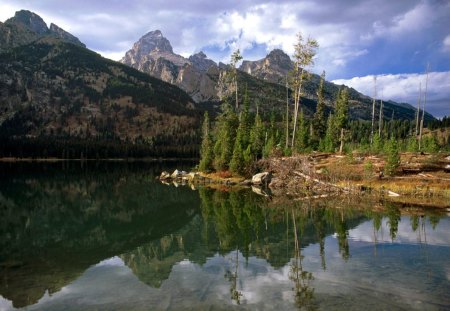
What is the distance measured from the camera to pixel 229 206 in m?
35.9

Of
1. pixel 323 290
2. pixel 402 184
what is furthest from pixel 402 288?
pixel 402 184

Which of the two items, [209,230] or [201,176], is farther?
[201,176]

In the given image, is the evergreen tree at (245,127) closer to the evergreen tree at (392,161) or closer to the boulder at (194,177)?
the boulder at (194,177)

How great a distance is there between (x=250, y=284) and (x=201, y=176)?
5585 centimetres

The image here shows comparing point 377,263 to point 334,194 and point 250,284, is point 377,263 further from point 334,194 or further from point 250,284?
point 334,194

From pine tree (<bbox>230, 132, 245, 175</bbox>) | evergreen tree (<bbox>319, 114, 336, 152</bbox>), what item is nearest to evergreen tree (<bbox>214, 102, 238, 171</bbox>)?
pine tree (<bbox>230, 132, 245, 175</bbox>)

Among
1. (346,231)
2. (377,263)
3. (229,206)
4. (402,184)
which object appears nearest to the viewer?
(377,263)

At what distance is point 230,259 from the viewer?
17484 mm

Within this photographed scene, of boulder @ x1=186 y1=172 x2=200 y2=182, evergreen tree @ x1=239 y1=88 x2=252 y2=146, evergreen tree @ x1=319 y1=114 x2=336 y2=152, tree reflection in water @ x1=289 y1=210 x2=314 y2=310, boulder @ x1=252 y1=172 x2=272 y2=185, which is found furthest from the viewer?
boulder @ x1=186 y1=172 x2=200 y2=182

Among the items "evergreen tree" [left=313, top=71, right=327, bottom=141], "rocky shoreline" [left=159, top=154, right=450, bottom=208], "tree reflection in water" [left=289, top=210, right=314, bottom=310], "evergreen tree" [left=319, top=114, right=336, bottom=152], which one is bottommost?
"tree reflection in water" [left=289, top=210, right=314, bottom=310]

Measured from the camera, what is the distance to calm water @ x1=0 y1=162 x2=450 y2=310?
481 inches

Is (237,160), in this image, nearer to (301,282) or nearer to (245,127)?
(245,127)

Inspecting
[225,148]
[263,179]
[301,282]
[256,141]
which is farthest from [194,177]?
[301,282]

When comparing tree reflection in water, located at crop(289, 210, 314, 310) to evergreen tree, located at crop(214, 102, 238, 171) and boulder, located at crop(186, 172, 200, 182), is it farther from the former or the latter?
boulder, located at crop(186, 172, 200, 182)
